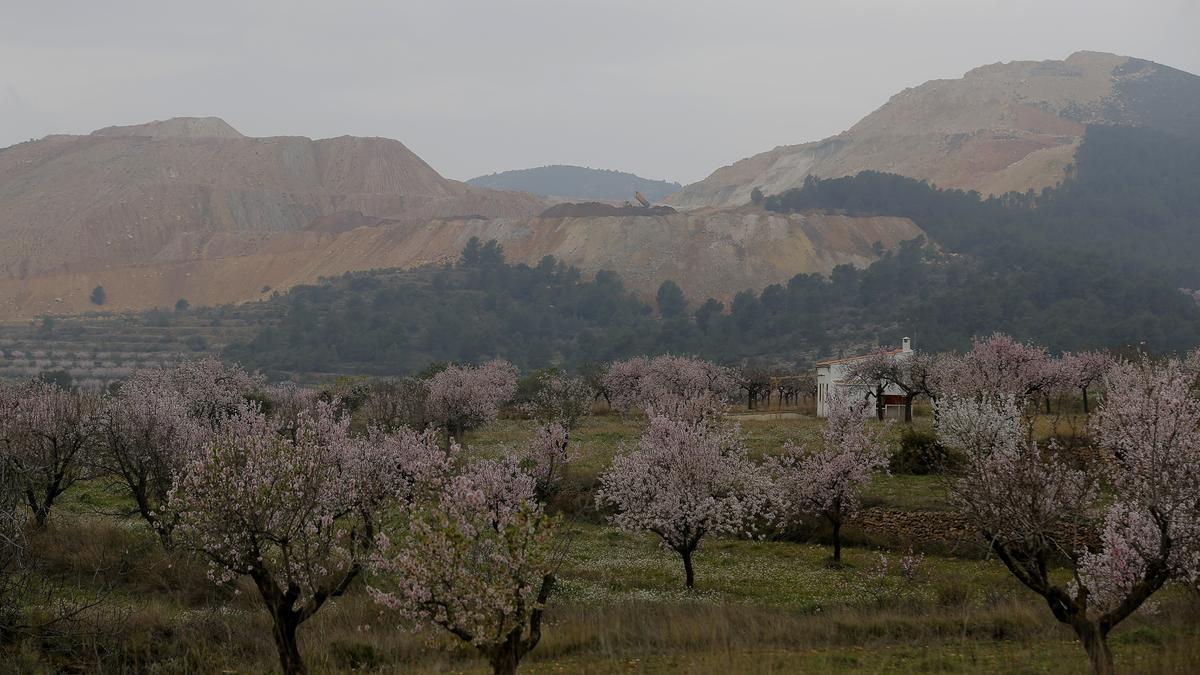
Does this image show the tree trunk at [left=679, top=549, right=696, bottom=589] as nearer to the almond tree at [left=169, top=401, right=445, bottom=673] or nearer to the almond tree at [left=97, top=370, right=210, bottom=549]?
the almond tree at [left=169, top=401, right=445, bottom=673]

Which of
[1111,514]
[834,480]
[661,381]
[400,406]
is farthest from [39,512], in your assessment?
[661,381]

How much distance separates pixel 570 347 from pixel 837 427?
152 m

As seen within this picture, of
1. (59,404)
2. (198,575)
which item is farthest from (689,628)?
(59,404)

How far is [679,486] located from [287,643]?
16.0 metres

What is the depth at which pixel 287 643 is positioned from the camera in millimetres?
18312

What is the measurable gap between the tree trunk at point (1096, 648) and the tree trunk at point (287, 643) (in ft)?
45.0

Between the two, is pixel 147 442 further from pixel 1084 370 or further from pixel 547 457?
pixel 1084 370

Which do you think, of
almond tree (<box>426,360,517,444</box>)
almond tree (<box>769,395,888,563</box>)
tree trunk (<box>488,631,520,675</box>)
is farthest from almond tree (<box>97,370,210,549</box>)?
almond tree (<box>426,360,517,444</box>)

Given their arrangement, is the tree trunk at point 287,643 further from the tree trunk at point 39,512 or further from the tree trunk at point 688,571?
the tree trunk at point 39,512

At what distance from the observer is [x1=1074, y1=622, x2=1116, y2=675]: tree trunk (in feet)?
50.8

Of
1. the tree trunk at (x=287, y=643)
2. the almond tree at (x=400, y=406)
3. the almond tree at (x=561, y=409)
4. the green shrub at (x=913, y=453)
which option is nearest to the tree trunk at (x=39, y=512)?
the tree trunk at (x=287, y=643)

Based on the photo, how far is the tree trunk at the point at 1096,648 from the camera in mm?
15491

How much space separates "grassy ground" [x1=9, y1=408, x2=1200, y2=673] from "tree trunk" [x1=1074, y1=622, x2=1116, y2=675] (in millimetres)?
855

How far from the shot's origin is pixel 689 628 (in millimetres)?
23234
